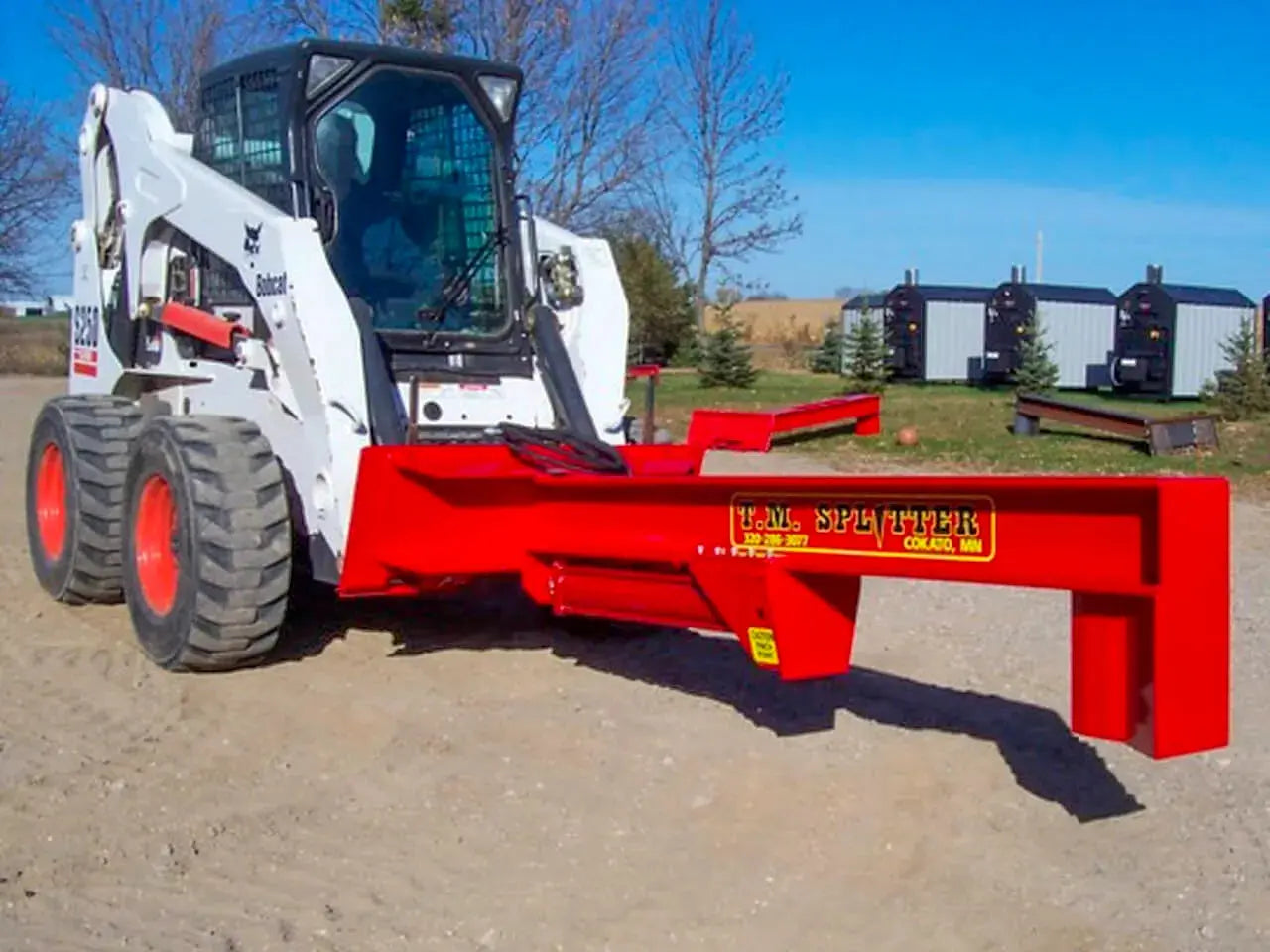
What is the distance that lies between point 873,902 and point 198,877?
2.00 metres

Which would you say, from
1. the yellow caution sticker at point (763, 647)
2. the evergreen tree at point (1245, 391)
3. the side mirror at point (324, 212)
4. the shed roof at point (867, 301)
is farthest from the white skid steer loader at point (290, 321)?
the shed roof at point (867, 301)

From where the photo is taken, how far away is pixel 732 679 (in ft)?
21.8

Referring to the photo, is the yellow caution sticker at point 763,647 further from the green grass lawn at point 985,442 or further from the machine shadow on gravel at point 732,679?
Result: the green grass lawn at point 985,442

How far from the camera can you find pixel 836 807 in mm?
5062

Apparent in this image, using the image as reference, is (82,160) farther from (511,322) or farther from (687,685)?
(687,685)

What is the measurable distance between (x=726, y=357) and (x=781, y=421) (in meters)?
10.5

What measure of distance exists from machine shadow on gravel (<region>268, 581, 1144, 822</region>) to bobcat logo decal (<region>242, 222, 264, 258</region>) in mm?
1868

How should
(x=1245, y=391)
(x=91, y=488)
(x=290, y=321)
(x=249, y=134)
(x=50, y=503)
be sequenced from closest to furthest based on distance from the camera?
(x=290, y=321) → (x=249, y=134) → (x=91, y=488) → (x=50, y=503) → (x=1245, y=391)

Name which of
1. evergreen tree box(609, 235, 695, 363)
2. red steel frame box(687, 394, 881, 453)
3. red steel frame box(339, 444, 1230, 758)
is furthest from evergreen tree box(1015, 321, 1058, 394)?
red steel frame box(339, 444, 1230, 758)

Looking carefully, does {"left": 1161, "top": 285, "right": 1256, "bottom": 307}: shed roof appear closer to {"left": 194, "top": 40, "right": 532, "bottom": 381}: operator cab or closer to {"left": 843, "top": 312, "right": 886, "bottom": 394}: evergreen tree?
{"left": 843, "top": 312, "right": 886, "bottom": 394}: evergreen tree

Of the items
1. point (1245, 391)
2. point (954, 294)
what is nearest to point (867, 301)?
point (954, 294)

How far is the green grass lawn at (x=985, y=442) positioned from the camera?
15672 millimetres

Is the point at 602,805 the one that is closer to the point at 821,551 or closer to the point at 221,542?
the point at 821,551

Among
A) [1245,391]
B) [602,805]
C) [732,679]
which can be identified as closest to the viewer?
[602,805]
